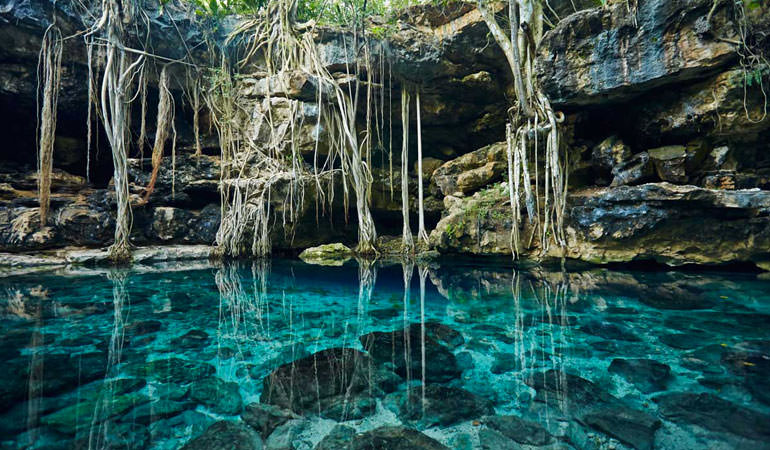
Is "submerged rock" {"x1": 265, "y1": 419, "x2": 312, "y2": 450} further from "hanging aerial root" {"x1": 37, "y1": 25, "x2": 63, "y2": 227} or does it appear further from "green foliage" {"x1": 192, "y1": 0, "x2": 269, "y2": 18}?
"green foliage" {"x1": 192, "y1": 0, "x2": 269, "y2": 18}

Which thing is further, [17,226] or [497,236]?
[17,226]

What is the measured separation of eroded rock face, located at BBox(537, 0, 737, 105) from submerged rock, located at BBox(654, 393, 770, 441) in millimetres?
Result: 4165

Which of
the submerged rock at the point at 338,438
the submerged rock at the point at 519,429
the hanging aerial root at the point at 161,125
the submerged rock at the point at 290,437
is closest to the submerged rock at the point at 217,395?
the submerged rock at the point at 290,437

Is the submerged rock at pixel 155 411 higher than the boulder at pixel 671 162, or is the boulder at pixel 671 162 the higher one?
the boulder at pixel 671 162

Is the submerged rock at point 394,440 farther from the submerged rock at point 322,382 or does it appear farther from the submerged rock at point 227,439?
the submerged rock at point 227,439

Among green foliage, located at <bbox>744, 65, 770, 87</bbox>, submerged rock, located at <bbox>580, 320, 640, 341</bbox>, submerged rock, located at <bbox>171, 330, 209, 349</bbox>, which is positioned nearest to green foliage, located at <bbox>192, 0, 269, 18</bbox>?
submerged rock, located at <bbox>171, 330, 209, 349</bbox>

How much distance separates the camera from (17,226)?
219 inches

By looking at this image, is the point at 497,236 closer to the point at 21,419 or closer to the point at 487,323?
the point at 487,323

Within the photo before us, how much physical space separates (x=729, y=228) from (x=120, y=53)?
26.1ft

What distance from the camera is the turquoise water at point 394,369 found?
111 centimetres

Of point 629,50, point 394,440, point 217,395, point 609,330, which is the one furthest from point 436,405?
point 629,50

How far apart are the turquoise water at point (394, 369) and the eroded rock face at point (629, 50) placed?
2.50 metres

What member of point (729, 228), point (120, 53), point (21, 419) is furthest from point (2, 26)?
point (729, 228)

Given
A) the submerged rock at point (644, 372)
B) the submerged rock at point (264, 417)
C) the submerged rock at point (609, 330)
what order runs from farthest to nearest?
the submerged rock at point (609, 330)
the submerged rock at point (644, 372)
the submerged rock at point (264, 417)
